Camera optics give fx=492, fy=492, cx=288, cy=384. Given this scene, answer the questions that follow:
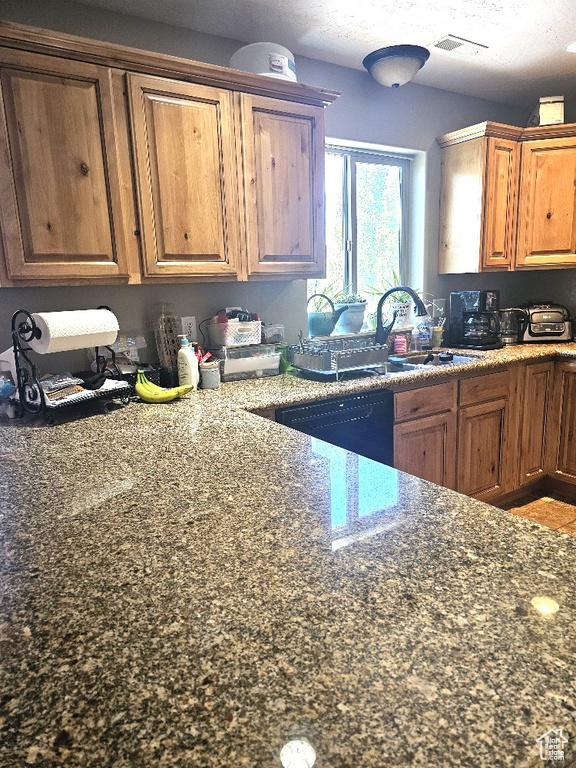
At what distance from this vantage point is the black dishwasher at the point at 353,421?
2.05 meters

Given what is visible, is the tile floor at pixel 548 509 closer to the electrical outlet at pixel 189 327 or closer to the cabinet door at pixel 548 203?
the cabinet door at pixel 548 203

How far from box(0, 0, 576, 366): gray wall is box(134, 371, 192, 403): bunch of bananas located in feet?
1.45

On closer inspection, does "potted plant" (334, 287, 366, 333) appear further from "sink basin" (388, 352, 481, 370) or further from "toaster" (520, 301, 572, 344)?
"toaster" (520, 301, 572, 344)

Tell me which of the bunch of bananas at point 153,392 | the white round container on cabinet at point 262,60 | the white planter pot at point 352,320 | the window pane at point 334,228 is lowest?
the bunch of bananas at point 153,392

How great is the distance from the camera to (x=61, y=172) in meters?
1.79

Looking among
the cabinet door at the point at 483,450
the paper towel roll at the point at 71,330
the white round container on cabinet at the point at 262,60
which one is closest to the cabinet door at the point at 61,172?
the paper towel roll at the point at 71,330

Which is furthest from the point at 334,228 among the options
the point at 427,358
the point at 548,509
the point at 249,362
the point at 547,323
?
the point at 548,509

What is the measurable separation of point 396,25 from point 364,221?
1075mm

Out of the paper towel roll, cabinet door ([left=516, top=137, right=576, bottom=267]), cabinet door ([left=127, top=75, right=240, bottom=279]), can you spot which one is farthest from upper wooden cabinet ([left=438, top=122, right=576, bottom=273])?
the paper towel roll

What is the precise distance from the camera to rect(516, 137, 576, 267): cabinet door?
10.4 feet

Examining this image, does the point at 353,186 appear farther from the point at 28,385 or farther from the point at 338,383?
the point at 28,385

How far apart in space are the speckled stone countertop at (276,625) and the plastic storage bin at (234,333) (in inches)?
52.4

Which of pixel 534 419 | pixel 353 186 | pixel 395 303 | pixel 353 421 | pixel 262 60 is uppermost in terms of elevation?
pixel 262 60

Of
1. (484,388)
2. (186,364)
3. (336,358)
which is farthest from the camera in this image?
(484,388)
